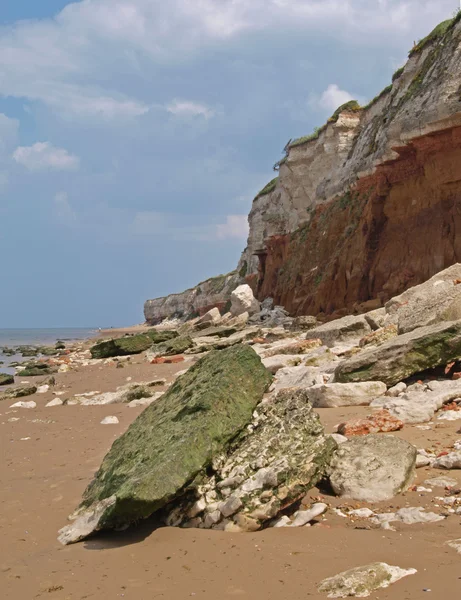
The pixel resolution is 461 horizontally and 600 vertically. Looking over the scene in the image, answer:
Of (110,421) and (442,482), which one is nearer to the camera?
→ (442,482)

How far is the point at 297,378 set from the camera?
8859 millimetres

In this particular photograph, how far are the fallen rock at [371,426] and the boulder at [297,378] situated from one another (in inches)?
92.4

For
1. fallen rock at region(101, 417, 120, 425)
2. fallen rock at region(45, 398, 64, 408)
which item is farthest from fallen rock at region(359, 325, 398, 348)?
fallen rock at region(45, 398, 64, 408)

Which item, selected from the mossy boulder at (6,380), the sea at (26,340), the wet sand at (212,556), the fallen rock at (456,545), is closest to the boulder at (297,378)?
the wet sand at (212,556)

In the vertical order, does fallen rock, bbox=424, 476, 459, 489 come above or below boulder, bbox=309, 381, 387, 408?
below

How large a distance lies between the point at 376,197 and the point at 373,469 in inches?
826

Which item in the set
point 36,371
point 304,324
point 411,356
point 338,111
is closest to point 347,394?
point 411,356

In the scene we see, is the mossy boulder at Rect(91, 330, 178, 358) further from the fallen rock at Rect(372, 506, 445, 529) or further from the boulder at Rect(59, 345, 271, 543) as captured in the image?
the fallen rock at Rect(372, 506, 445, 529)

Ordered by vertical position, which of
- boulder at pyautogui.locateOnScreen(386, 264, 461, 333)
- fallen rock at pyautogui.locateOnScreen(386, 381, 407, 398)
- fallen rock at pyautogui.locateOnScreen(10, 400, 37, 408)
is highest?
boulder at pyautogui.locateOnScreen(386, 264, 461, 333)

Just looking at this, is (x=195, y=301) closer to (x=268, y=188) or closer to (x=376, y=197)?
(x=268, y=188)

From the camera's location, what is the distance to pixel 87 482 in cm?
553

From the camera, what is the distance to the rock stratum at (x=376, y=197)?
19547mm

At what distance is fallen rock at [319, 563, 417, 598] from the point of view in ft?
9.04

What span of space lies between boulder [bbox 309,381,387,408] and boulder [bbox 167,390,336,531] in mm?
2407
